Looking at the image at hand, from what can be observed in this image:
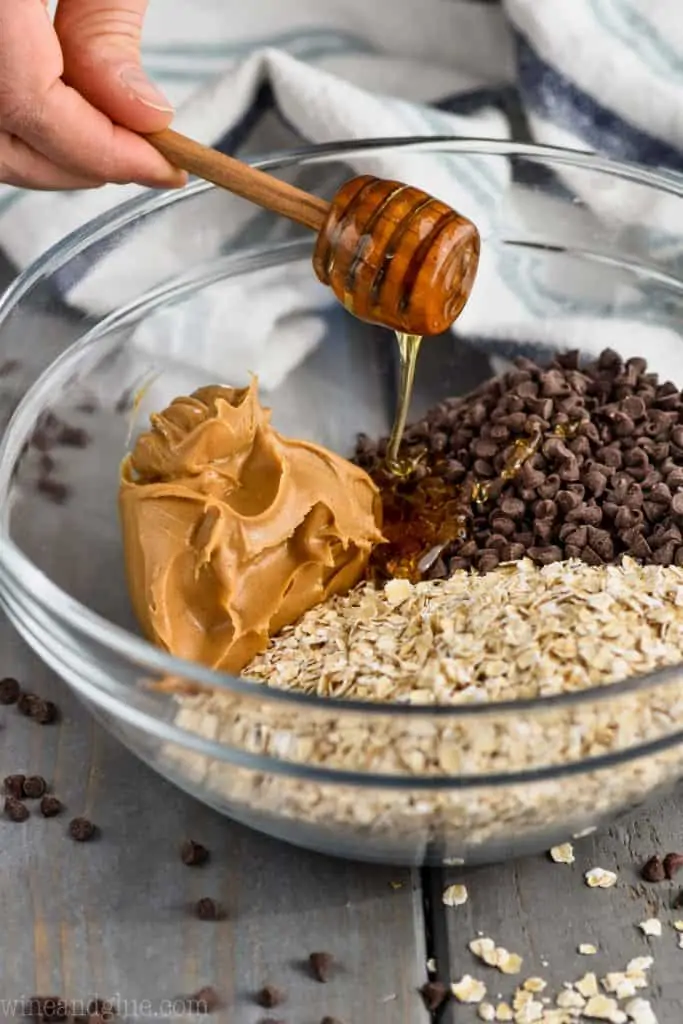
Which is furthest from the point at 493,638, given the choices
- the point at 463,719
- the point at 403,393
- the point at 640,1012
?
the point at 403,393

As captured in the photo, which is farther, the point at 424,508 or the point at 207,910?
the point at 424,508

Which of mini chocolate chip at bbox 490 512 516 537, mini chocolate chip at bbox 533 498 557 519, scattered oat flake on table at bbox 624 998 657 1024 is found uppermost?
mini chocolate chip at bbox 533 498 557 519

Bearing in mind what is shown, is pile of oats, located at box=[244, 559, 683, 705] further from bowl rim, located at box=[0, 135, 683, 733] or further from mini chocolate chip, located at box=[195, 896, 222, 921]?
mini chocolate chip, located at box=[195, 896, 222, 921]

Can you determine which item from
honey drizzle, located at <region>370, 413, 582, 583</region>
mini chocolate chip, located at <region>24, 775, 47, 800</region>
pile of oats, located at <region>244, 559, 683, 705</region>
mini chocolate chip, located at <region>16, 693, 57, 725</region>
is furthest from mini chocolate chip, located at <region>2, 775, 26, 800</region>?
honey drizzle, located at <region>370, 413, 582, 583</region>

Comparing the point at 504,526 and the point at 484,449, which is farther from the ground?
the point at 484,449

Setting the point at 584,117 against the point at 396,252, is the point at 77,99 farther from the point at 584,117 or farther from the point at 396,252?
the point at 584,117

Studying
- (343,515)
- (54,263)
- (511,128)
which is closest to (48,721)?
(343,515)
